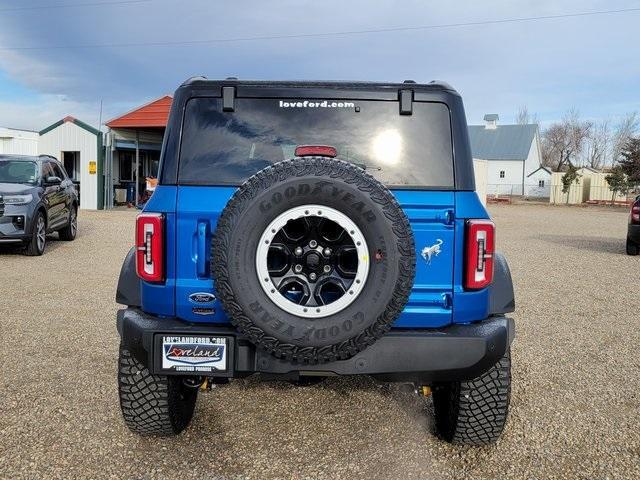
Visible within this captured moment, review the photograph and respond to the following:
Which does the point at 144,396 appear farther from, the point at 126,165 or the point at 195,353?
the point at 126,165

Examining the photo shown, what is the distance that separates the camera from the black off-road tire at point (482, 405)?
3338 millimetres

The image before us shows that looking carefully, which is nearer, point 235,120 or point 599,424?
point 235,120

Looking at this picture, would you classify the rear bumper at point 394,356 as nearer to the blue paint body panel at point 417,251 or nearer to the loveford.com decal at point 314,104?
the blue paint body panel at point 417,251

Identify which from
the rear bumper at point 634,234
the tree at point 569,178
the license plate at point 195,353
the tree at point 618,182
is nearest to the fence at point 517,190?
the tree at point 569,178

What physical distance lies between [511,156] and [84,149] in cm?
4614

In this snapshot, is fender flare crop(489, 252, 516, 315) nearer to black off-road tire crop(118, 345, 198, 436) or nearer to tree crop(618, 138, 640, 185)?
black off-road tire crop(118, 345, 198, 436)

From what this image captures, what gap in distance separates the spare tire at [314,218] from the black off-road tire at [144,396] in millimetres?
885

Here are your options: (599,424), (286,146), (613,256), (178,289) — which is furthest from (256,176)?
(613,256)

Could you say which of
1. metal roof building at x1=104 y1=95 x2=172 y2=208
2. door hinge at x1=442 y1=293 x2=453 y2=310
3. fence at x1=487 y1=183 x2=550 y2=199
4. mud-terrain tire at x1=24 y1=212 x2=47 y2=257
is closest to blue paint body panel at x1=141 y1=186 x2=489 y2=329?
door hinge at x1=442 y1=293 x2=453 y2=310

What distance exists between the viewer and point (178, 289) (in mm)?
3049

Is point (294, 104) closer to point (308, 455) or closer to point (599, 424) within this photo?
point (308, 455)

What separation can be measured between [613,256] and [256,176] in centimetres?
1207

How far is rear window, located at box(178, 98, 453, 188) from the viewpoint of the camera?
124 inches

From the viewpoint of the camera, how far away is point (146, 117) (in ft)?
81.3
